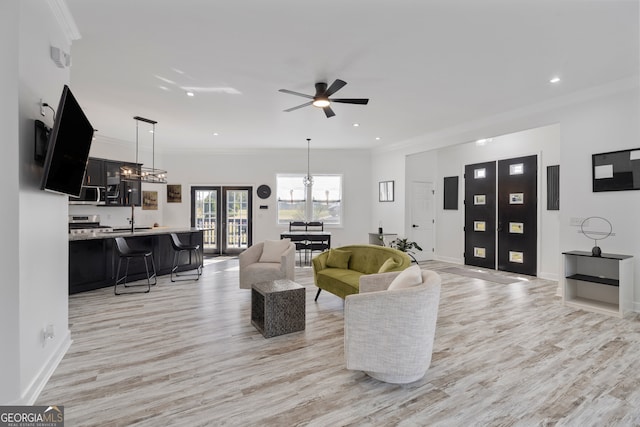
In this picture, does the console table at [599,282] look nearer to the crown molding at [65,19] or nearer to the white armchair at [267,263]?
the white armchair at [267,263]

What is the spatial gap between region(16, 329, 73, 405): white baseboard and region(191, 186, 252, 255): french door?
5.72 meters

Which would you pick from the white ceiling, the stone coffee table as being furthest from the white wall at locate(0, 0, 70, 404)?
the stone coffee table

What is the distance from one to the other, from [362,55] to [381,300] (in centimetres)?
253

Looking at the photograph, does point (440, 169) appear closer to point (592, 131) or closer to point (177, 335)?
point (592, 131)

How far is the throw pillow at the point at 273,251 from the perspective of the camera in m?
5.00

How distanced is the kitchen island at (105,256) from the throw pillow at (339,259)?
3.36 metres

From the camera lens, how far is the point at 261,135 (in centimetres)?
690

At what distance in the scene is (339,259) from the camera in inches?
175

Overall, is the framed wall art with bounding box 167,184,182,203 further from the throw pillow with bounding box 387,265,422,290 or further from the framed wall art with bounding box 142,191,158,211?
the throw pillow with bounding box 387,265,422,290

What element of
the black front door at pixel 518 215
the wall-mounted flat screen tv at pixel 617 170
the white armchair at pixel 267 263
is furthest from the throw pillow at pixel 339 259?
the black front door at pixel 518 215

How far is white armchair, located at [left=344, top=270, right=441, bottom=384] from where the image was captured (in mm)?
2227

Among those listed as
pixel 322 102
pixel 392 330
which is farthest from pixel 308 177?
pixel 392 330

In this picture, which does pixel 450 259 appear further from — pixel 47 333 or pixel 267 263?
pixel 47 333

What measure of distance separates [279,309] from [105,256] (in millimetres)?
3637
